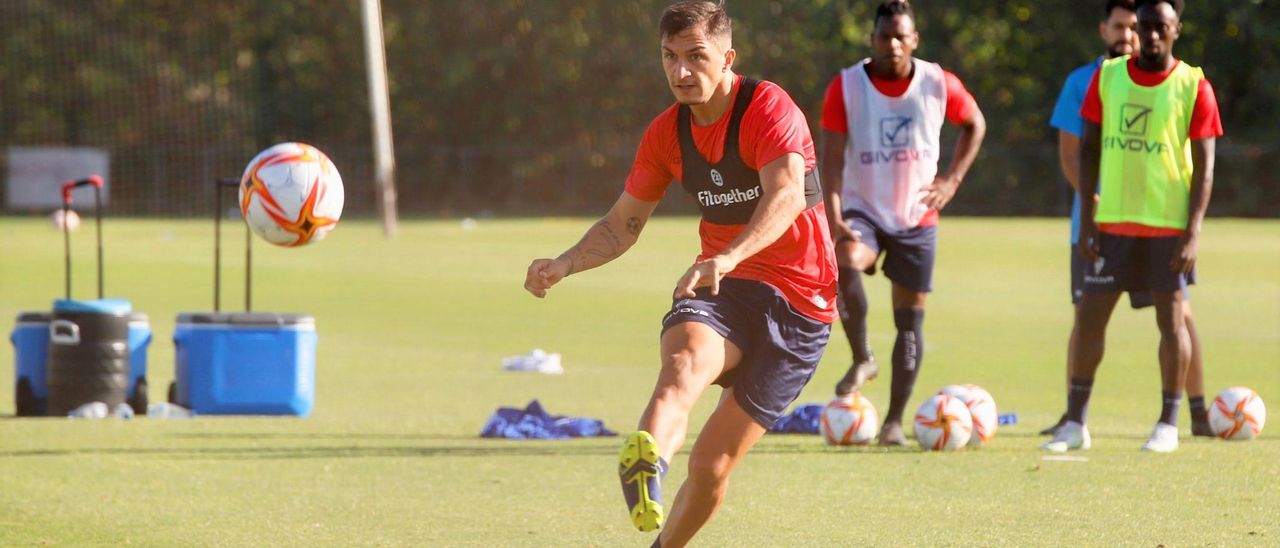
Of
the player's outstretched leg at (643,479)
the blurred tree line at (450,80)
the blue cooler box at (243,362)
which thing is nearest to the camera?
the player's outstretched leg at (643,479)

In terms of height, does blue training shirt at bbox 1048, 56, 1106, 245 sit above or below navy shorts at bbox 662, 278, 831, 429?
above

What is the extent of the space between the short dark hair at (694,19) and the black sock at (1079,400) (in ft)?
14.2

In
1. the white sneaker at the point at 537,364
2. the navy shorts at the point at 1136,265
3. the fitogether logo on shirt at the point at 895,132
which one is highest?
the fitogether logo on shirt at the point at 895,132

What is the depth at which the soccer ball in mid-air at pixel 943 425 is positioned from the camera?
9.12 metres

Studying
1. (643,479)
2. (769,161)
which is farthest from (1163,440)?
(643,479)

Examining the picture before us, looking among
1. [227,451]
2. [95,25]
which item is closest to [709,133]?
[227,451]

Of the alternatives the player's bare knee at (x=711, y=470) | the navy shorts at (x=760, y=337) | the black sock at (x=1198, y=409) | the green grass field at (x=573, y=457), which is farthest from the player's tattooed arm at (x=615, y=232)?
the black sock at (x=1198, y=409)

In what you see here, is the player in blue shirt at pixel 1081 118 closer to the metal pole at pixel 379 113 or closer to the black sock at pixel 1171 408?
the black sock at pixel 1171 408

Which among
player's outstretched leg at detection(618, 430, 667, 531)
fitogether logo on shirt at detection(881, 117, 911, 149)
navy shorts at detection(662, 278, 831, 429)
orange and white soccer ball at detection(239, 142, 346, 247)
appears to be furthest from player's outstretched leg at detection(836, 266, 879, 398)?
player's outstretched leg at detection(618, 430, 667, 531)

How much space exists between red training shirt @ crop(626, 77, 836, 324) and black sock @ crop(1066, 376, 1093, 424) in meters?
3.78

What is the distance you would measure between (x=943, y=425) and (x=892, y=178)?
1342 millimetres

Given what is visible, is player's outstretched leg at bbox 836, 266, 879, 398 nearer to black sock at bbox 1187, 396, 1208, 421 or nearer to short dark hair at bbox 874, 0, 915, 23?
short dark hair at bbox 874, 0, 915, 23

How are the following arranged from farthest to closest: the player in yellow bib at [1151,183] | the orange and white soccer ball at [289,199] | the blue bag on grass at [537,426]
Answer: the blue bag on grass at [537,426] → the player in yellow bib at [1151,183] → the orange and white soccer ball at [289,199]

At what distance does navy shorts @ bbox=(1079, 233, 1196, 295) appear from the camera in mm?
8961
